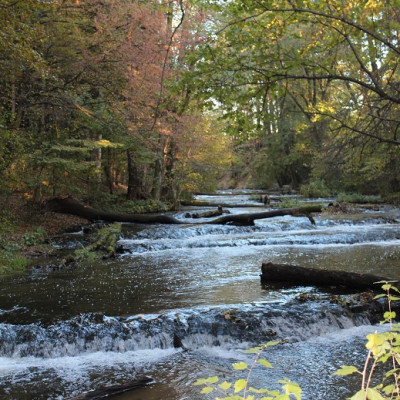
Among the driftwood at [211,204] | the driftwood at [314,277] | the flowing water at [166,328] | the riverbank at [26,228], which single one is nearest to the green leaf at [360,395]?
the flowing water at [166,328]

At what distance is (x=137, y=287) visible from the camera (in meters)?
7.77

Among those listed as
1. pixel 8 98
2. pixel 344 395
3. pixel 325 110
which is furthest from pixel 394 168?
pixel 8 98

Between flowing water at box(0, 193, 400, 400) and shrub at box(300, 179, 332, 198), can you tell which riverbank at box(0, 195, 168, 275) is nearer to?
flowing water at box(0, 193, 400, 400)

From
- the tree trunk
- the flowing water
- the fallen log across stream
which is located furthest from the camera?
the tree trunk

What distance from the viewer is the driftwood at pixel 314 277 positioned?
704 centimetres

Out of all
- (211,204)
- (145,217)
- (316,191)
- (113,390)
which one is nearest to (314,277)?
(113,390)

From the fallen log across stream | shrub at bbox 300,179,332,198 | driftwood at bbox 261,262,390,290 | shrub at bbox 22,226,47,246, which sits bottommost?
driftwood at bbox 261,262,390,290

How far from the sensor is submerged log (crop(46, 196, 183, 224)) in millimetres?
16125

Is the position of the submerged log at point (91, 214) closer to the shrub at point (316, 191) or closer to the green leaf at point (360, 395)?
the green leaf at point (360, 395)

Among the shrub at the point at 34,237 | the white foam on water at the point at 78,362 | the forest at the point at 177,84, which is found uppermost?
the forest at the point at 177,84

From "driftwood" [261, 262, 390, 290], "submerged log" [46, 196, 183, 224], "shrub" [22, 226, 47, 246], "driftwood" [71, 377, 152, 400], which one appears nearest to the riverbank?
"shrub" [22, 226, 47, 246]

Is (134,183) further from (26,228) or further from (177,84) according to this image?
(177,84)

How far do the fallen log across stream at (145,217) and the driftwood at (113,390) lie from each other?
11.5m

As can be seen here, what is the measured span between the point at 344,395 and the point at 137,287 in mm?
4715
